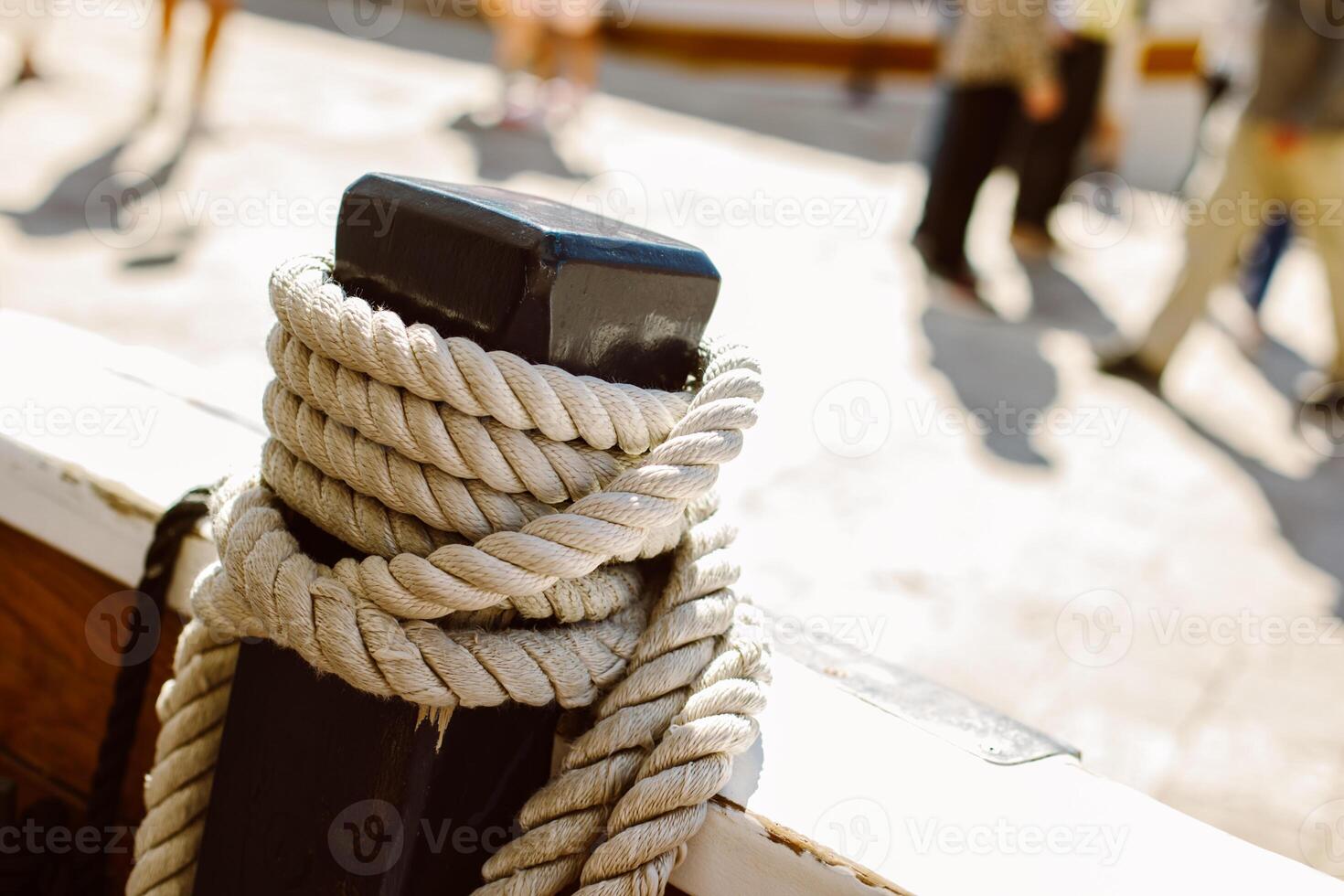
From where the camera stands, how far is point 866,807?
747mm

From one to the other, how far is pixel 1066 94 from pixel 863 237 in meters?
1.02

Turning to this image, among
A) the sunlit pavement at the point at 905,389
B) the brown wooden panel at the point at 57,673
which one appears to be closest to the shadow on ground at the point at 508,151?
the sunlit pavement at the point at 905,389

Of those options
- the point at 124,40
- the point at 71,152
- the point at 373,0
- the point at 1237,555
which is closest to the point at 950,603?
the point at 1237,555

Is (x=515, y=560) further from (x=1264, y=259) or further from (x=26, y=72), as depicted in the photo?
(x=26, y=72)

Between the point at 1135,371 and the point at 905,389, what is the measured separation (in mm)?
911

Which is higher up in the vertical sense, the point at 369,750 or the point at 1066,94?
the point at 1066,94

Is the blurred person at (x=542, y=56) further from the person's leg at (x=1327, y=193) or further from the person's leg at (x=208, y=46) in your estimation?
the person's leg at (x=1327, y=193)

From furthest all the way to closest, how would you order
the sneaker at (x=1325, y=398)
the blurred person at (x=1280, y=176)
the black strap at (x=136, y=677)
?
the sneaker at (x=1325, y=398), the blurred person at (x=1280, y=176), the black strap at (x=136, y=677)

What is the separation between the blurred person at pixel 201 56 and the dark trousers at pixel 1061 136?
11.0ft

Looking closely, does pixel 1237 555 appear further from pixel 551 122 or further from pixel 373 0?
pixel 373 0

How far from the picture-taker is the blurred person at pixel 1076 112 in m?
4.52

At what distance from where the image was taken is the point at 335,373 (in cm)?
68

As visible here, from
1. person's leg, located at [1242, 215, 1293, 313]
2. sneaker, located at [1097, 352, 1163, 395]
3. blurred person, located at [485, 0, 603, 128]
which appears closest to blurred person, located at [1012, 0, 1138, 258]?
person's leg, located at [1242, 215, 1293, 313]

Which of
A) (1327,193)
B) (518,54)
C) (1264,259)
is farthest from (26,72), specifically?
(1264,259)
